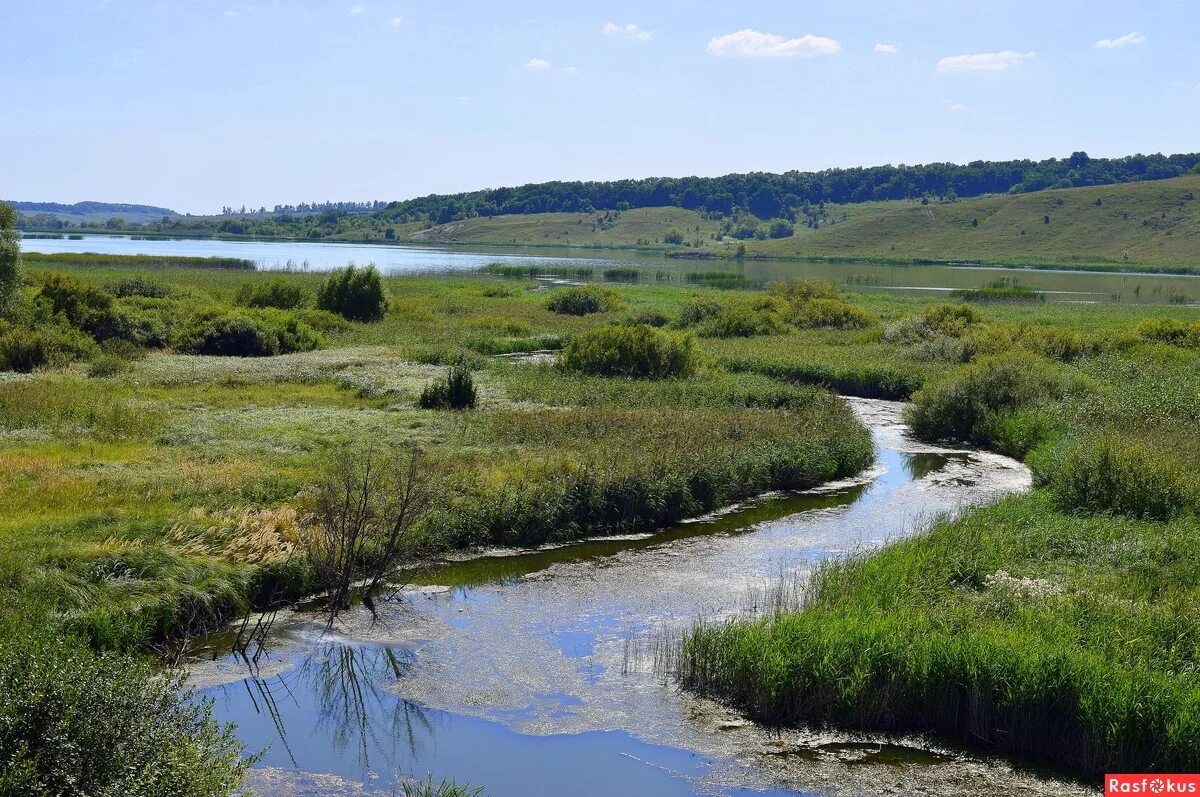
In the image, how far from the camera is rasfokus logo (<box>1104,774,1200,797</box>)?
1003cm

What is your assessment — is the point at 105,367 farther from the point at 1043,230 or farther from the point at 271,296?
the point at 1043,230

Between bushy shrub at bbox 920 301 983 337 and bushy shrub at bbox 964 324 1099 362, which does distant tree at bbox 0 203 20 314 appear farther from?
bushy shrub at bbox 920 301 983 337

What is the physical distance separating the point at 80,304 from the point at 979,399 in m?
31.0

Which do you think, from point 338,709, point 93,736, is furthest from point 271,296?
point 93,736

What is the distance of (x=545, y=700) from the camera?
12.6 metres

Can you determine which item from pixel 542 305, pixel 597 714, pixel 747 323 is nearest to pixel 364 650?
pixel 597 714

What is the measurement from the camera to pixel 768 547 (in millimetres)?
19000

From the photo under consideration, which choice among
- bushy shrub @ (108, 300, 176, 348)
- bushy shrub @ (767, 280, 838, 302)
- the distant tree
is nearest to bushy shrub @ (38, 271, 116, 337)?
bushy shrub @ (108, 300, 176, 348)

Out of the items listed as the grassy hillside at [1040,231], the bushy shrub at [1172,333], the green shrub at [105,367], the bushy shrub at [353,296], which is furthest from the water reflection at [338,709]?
the grassy hillside at [1040,231]

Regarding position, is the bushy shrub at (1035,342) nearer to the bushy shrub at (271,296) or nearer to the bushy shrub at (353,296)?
the bushy shrub at (353,296)

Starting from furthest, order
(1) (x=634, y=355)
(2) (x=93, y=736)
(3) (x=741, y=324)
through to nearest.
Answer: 1. (3) (x=741, y=324)
2. (1) (x=634, y=355)
3. (2) (x=93, y=736)

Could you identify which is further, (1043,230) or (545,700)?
(1043,230)

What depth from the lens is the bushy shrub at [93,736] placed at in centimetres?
813

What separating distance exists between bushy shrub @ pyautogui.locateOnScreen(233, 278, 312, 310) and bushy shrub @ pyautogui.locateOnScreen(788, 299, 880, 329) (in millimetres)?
25141
